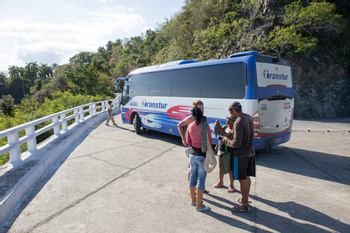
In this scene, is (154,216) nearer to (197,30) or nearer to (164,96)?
(164,96)

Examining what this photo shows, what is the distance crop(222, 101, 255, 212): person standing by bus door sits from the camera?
360 centimetres

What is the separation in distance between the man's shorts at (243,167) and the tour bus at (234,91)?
2.51 m

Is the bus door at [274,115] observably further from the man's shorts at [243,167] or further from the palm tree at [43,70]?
the palm tree at [43,70]

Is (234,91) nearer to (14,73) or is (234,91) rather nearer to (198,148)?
(198,148)

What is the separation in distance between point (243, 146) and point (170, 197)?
1.73m

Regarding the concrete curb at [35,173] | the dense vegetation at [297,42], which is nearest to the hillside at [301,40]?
the dense vegetation at [297,42]

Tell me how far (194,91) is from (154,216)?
490 cm

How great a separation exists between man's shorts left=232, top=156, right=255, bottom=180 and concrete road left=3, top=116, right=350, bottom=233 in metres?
0.64

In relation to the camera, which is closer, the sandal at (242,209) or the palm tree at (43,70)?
the sandal at (242,209)

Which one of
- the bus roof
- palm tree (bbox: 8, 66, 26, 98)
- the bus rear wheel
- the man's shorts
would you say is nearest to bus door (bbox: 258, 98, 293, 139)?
the bus roof

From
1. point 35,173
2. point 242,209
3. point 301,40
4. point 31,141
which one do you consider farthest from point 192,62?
point 301,40

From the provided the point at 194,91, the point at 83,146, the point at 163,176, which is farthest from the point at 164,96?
the point at 163,176

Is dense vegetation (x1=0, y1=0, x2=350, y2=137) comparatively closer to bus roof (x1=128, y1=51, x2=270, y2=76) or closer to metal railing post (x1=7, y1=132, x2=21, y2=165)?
bus roof (x1=128, y1=51, x2=270, y2=76)

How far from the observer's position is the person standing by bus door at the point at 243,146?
3604 mm
